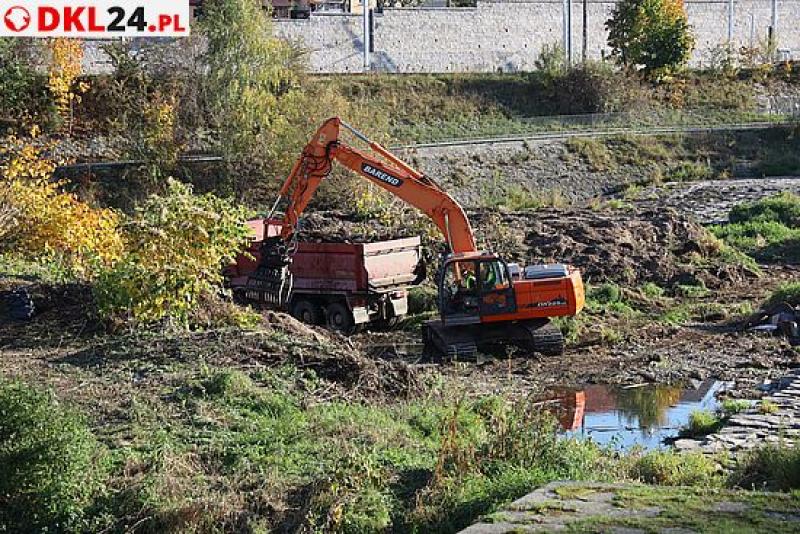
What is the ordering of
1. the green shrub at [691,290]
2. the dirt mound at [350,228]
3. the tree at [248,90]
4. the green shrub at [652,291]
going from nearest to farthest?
the dirt mound at [350,228] → the green shrub at [652,291] → the green shrub at [691,290] → the tree at [248,90]

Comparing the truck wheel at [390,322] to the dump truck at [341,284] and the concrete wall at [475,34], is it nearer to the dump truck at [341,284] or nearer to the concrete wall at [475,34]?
the dump truck at [341,284]

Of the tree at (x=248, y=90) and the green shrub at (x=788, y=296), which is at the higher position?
the tree at (x=248, y=90)

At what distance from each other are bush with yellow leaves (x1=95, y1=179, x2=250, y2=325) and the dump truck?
19.4 ft

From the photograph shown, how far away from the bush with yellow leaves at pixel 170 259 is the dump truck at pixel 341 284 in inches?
233

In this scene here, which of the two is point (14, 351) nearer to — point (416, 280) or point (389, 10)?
point (416, 280)

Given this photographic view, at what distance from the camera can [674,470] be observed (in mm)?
13789

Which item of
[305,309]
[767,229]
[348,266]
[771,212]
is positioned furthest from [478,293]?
[771,212]

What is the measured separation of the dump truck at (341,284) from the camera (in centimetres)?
2603

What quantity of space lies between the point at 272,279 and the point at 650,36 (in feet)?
144

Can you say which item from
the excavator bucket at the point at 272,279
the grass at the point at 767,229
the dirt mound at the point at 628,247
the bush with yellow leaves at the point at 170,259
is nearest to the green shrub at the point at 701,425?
the bush with yellow leaves at the point at 170,259

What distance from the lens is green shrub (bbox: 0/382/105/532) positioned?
1240 centimetres

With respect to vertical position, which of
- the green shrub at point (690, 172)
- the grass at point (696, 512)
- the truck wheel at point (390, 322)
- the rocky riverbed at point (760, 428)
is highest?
the green shrub at point (690, 172)

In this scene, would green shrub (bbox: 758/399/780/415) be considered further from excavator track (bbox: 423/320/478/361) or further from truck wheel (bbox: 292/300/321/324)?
truck wheel (bbox: 292/300/321/324)

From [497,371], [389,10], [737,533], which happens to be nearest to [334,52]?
[389,10]
